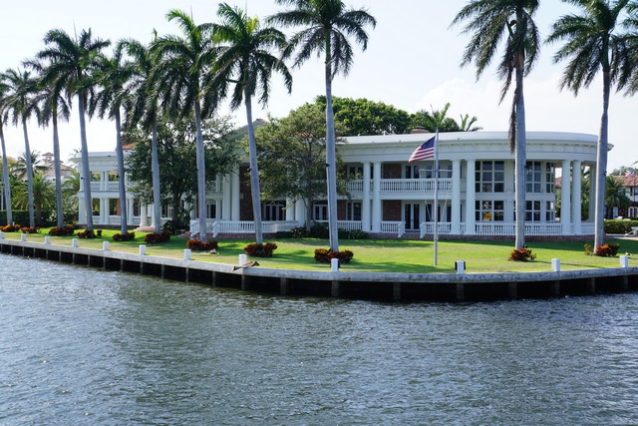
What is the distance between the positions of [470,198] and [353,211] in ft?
33.8

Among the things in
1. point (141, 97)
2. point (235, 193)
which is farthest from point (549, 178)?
point (141, 97)

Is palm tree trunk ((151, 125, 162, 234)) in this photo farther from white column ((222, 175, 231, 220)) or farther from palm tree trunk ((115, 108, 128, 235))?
white column ((222, 175, 231, 220))

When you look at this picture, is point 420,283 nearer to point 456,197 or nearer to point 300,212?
point 456,197

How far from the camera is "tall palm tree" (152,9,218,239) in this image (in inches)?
1496

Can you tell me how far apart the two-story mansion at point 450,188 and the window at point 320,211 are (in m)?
0.08

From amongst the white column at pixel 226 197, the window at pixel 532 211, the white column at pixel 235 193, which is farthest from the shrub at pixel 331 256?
the white column at pixel 226 197

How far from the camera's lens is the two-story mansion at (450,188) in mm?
44219

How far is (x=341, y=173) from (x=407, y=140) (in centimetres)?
544

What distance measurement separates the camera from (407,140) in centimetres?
4734

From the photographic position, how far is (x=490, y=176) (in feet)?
156

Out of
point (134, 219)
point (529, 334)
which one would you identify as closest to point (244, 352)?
point (529, 334)

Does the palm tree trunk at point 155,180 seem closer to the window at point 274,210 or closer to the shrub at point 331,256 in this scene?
the window at point 274,210

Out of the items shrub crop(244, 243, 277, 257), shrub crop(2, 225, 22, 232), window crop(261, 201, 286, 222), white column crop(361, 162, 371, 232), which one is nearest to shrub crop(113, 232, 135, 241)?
window crop(261, 201, 286, 222)

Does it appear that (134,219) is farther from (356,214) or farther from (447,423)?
(447,423)
